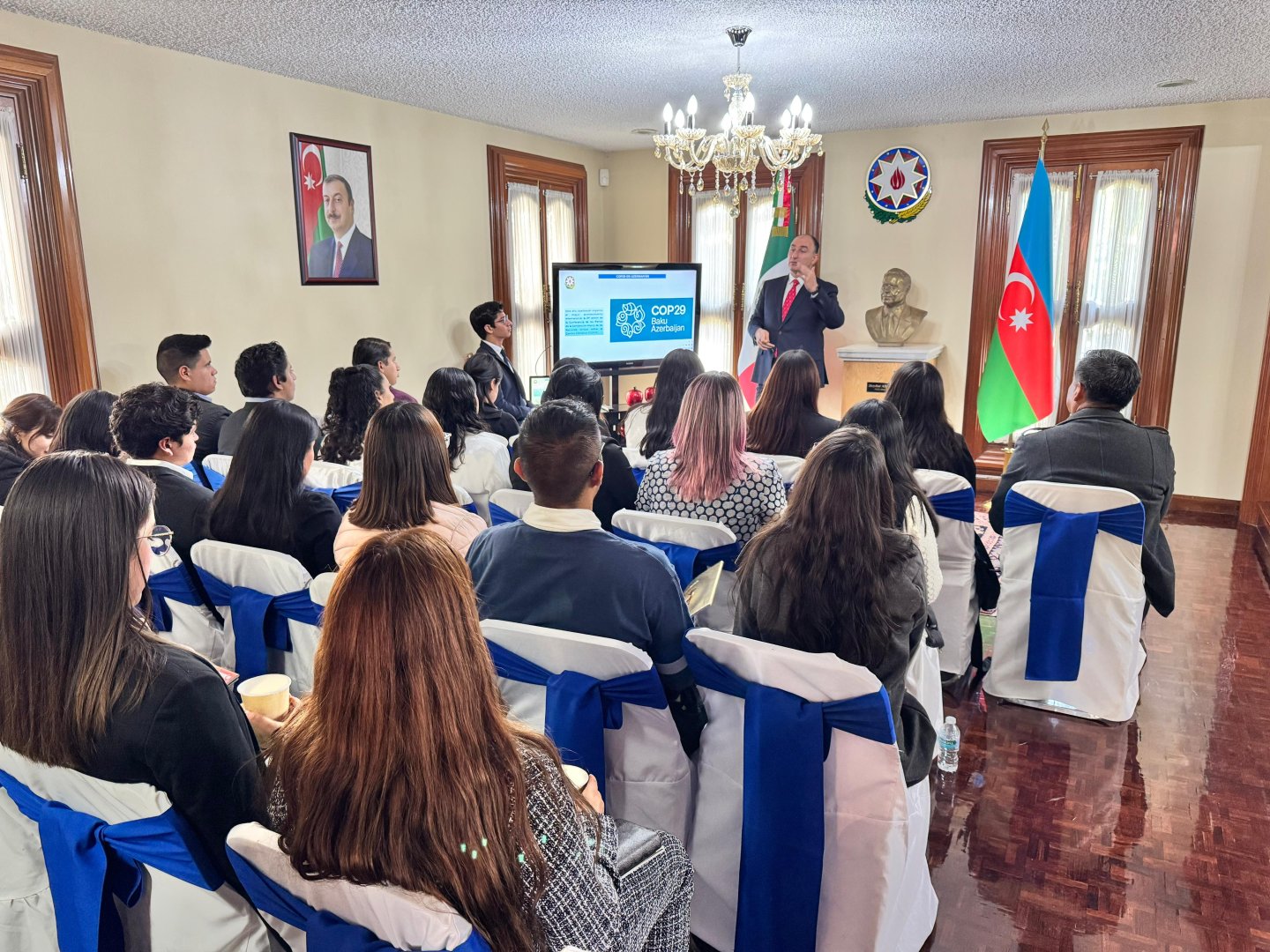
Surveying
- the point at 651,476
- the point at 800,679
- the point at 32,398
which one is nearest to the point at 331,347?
the point at 32,398

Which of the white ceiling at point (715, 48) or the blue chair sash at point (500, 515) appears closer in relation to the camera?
the blue chair sash at point (500, 515)

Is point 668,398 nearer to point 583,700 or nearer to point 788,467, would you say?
point 788,467

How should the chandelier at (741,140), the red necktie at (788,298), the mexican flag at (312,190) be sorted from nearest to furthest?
the chandelier at (741,140) < the mexican flag at (312,190) < the red necktie at (788,298)

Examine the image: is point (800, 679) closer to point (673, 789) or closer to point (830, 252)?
point (673, 789)

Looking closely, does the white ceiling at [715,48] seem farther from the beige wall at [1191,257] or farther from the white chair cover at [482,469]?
the white chair cover at [482,469]

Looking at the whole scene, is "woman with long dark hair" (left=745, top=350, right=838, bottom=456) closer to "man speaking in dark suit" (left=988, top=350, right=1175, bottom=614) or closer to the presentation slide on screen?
"man speaking in dark suit" (left=988, top=350, right=1175, bottom=614)

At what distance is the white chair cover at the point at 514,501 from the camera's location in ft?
8.96

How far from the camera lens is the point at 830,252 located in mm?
7125

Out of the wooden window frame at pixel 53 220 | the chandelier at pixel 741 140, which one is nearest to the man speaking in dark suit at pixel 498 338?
the chandelier at pixel 741 140

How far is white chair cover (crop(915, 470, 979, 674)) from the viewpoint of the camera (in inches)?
118

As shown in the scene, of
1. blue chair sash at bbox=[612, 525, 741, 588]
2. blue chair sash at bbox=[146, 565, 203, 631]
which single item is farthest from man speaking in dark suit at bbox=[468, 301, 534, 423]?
blue chair sash at bbox=[146, 565, 203, 631]

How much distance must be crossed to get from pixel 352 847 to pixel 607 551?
89 cm

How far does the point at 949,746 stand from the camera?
282cm

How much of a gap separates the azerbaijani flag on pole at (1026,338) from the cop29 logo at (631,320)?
106 inches
